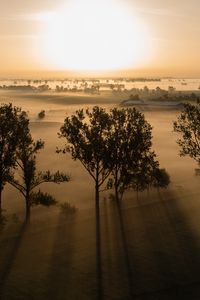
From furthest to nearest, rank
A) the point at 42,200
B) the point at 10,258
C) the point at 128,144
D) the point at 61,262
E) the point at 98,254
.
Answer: the point at 128,144 → the point at 42,200 → the point at 98,254 → the point at 10,258 → the point at 61,262

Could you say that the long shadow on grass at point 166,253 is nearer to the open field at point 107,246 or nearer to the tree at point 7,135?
the open field at point 107,246

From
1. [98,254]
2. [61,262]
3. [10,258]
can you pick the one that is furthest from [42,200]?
[61,262]

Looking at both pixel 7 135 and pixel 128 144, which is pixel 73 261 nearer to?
pixel 7 135

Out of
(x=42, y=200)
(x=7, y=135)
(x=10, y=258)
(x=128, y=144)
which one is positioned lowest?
(x=10, y=258)

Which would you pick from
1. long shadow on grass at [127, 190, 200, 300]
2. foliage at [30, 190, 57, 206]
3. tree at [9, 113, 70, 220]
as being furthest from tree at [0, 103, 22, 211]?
long shadow on grass at [127, 190, 200, 300]

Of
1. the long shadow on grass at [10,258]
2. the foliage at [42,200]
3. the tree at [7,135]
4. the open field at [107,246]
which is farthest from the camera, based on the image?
the foliage at [42,200]

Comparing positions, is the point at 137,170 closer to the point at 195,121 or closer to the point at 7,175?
the point at 195,121

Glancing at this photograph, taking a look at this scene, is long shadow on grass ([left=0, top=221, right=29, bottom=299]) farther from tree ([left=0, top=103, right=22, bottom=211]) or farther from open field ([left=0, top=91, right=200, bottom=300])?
tree ([left=0, top=103, right=22, bottom=211])

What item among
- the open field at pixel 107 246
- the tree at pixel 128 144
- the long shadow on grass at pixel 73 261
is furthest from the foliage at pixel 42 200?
the tree at pixel 128 144

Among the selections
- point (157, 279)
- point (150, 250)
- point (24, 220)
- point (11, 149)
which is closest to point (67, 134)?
point (11, 149)
